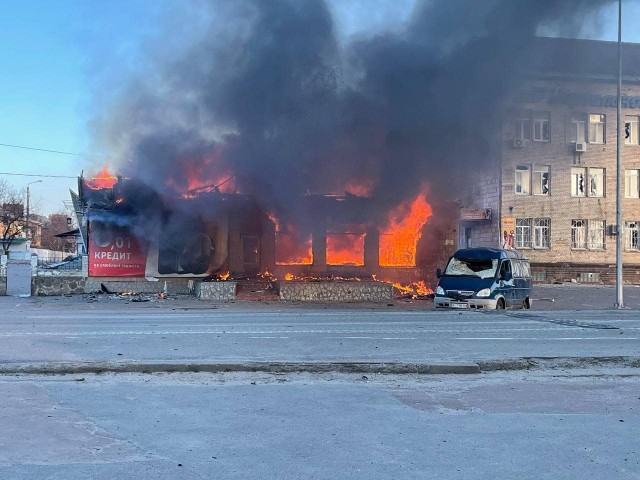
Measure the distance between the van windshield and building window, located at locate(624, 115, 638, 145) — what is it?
2249cm

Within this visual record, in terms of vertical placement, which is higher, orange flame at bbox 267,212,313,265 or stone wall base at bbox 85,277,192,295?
orange flame at bbox 267,212,313,265

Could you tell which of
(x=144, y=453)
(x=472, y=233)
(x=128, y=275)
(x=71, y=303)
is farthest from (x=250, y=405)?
(x=472, y=233)

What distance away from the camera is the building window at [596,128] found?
35.2m

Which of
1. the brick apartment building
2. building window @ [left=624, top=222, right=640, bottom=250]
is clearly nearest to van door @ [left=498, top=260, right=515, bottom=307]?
the brick apartment building

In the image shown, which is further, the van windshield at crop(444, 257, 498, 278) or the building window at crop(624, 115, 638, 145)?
the building window at crop(624, 115, 638, 145)

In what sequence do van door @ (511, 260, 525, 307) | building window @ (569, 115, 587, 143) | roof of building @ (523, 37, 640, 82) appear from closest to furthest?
van door @ (511, 260, 525, 307), roof of building @ (523, 37, 640, 82), building window @ (569, 115, 587, 143)

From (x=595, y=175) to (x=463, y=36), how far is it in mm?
16578

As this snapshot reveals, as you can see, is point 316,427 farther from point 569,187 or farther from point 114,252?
point 569,187

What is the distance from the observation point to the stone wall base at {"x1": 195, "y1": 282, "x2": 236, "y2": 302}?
22109 millimetres

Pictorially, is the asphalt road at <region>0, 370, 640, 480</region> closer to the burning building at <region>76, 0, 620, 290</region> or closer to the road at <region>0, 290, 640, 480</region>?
the road at <region>0, 290, 640, 480</region>

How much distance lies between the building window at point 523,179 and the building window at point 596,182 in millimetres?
3537

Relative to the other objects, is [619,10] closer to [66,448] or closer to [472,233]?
[472,233]

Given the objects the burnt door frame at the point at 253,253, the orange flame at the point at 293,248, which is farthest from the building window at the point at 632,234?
the burnt door frame at the point at 253,253

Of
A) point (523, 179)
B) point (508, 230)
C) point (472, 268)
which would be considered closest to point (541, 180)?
point (523, 179)
